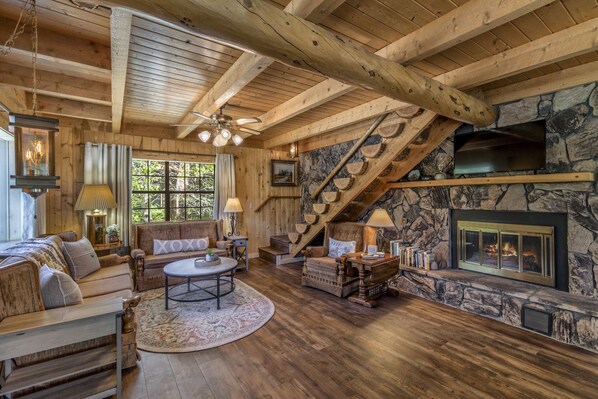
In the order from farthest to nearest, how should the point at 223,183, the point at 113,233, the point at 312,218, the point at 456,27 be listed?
1. the point at 223,183
2. the point at 312,218
3. the point at 113,233
4. the point at 456,27

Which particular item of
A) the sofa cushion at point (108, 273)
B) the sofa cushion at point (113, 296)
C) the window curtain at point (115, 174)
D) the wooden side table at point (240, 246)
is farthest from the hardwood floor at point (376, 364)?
the window curtain at point (115, 174)

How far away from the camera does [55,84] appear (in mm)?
3131

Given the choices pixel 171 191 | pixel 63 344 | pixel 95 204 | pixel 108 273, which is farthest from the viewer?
pixel 171 191

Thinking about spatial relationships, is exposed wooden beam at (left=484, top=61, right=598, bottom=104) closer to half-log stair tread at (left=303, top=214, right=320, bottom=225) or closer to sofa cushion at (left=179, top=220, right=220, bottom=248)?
half-log stair tread at (left=303, top=214, right=320, bottom=225)

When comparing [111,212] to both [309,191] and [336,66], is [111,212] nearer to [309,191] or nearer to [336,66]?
[309,191]

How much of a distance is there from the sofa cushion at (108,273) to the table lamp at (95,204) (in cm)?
89

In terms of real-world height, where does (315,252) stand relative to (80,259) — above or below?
below

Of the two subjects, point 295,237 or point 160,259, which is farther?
point 295,237

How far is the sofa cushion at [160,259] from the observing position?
164 inches

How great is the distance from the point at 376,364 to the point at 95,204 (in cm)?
425

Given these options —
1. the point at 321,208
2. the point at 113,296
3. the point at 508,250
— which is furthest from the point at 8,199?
the point at 508,250

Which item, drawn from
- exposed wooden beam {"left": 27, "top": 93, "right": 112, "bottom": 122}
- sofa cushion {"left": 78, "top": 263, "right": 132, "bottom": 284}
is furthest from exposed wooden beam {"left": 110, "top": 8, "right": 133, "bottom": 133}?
sofa cushion {"left": 78, "top": 263, "right": 132, "bottom": 284}

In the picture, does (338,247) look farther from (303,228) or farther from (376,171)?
(376,171)

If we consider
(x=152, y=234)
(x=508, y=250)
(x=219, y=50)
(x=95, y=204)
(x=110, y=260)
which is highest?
(x=219, y=50)
